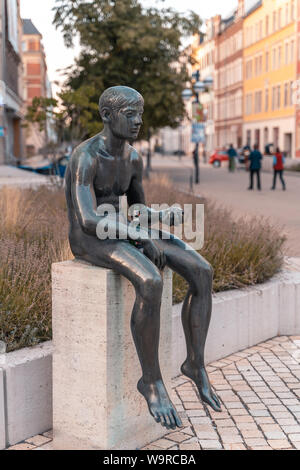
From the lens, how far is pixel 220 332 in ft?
18.0

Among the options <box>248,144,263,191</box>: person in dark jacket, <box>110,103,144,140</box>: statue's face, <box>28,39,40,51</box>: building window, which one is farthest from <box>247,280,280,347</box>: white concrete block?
<box>248,144,263,191</box>: person in dark jacket

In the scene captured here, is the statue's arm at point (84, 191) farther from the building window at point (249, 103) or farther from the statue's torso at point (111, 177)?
the building window at point (249, 103)

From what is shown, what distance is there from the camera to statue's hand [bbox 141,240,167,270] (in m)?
3.56

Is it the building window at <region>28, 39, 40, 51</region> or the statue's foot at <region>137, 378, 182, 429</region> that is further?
the building window at <region>28, 39, 40, 51</region>

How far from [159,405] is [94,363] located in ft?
1.31

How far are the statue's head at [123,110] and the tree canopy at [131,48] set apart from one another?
69.6 feet

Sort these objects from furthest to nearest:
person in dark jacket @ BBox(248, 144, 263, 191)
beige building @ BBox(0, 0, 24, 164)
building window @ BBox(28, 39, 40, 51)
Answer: person in dark jacket @ BBox(248, 144, 263, 191), building window @ BBox(28, 39, 40, 51), beige building @ BBox(0, 0, 24, 164)

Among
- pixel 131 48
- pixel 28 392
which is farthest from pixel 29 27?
pixel 131 48

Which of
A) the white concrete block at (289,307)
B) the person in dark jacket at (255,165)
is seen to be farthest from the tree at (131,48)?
the white concrete block at (289,307)

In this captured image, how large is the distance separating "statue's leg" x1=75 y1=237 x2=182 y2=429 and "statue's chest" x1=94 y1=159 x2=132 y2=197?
1.39 feet

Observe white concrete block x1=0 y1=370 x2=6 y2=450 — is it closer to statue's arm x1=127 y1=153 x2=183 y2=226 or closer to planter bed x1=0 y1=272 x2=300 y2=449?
planter bed x1=0 y1=272 x2=300 y2=449

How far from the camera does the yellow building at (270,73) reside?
5616cm

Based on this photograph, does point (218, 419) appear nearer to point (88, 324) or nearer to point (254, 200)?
point (88, 324)

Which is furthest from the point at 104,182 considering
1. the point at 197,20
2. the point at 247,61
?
the point at 247,61
